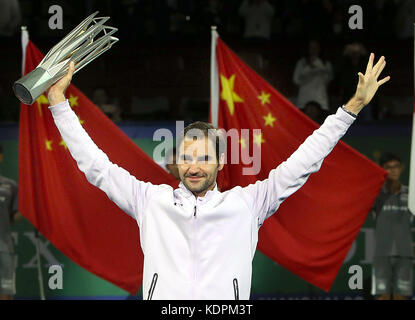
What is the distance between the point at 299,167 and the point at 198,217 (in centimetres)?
53

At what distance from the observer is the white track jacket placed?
13.3 feet

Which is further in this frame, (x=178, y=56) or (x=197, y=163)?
(x=178, y=56)

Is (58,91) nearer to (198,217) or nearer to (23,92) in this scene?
(23,92)

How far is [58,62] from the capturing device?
4.41 meters

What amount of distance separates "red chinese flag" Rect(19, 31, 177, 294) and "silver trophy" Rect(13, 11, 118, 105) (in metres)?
2.67

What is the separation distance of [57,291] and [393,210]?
3358 millimetres

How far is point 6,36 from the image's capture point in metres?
11.3

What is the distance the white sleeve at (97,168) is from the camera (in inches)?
166

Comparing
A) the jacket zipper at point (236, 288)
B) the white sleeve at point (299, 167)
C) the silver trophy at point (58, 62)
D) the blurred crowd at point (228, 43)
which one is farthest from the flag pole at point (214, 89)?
the jacket zipper at point (236, 288)

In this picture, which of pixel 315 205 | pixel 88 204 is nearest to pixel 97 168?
pixel 88 204

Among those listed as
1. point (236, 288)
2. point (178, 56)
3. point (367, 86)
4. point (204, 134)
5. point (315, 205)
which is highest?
point (178, 56)

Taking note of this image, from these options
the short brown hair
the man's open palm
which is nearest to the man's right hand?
the short brown hair

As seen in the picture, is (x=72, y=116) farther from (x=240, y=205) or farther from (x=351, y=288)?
(x=351, y=288)

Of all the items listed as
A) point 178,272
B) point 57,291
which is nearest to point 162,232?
point 178,272
